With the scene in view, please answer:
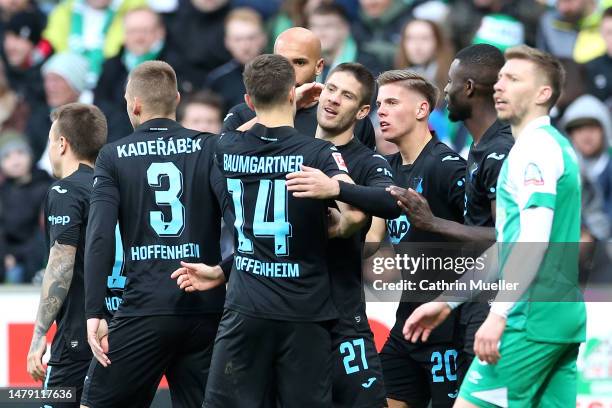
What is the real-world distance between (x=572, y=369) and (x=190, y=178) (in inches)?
94.5

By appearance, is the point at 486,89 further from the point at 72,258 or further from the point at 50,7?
the point at 50,7

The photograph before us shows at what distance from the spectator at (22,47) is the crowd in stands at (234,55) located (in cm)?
2

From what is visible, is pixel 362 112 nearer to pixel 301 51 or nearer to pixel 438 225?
pixel 301 51

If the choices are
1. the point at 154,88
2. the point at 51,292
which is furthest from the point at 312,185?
the point at 51,292

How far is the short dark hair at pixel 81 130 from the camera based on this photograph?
7746 millimetres

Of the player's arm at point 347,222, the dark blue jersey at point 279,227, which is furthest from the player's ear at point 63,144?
the player's arm at point 347,222

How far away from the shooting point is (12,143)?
12797 mm

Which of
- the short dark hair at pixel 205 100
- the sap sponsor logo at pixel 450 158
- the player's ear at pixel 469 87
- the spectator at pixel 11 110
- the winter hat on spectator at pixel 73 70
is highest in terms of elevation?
the winter hat on spectator at pixel 73 70

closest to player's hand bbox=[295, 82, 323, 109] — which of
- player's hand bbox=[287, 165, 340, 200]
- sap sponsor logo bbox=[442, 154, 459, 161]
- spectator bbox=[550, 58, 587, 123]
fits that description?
sap sponsor logo bbox=[442, 154, 459, 161]

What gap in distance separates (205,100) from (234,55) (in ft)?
2.56

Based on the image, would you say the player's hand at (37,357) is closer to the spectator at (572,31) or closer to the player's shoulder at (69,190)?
the player's shoulder at (69,190)

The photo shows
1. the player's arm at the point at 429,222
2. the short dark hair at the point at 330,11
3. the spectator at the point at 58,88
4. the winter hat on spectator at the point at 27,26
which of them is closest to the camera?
the player's arm at the point at 429,222

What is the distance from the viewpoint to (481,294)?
6.88m

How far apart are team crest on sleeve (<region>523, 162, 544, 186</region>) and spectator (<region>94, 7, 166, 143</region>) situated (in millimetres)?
7263
